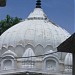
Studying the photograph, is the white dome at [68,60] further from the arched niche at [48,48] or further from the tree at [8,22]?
the tree at [8,22]

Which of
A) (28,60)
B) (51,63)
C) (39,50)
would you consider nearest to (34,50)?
(39,50)

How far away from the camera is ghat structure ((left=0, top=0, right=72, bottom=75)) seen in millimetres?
22984

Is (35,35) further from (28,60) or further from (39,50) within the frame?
(28,60)

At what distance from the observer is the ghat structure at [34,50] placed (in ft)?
75.4

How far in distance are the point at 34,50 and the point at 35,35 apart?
0.91 metres

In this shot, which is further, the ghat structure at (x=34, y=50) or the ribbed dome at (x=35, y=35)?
the ribbed dome at (x=35, y=35)

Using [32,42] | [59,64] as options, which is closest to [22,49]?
[32,42]

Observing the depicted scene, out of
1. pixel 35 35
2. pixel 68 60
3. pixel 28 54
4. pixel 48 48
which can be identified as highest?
pixel 35 35

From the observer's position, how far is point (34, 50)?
2400cm

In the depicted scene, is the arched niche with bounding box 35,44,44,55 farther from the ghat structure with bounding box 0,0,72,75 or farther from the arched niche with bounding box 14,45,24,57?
the arched niche with bounding box 14,45,24,57

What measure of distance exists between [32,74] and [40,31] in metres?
3.16

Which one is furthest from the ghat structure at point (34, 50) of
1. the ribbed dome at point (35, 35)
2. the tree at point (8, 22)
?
the tree at point (8, 22)

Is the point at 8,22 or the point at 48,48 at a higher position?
the point at 8,22

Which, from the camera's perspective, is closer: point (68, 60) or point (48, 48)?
point (68, 60)
